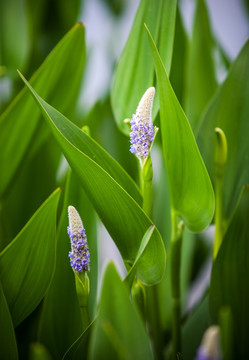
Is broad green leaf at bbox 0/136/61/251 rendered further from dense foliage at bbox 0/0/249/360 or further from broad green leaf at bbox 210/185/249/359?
broad green leaf at bbox 210/185/249/359

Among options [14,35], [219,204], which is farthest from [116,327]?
[14,35]

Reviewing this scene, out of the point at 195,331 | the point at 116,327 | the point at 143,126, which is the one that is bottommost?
the point at 195,331

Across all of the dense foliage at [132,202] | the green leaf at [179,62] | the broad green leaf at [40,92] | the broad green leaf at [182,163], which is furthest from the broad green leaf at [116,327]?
the green leaf at [179,62]

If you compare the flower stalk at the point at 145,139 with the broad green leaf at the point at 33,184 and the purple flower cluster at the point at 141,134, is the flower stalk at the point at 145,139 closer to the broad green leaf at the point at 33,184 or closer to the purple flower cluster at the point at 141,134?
the purple flower cluster at the point at 141,134

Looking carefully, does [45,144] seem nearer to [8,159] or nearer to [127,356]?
[8,159]

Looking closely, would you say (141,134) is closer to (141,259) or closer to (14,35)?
(141,259)

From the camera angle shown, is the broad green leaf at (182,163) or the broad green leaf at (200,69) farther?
the broad green leaf at (200,69)
